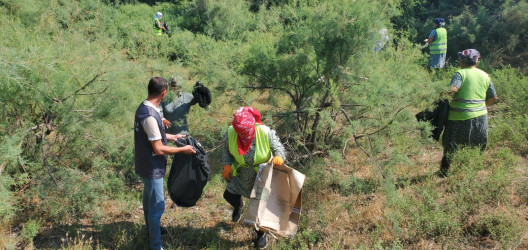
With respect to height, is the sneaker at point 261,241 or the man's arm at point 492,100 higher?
the man's arm at point 492,100

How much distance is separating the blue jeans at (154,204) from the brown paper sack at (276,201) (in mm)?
826

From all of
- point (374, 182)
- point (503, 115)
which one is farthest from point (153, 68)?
point (503, 115)

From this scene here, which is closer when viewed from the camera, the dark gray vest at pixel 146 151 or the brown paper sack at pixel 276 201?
the dark gray vest at pixel 146 151

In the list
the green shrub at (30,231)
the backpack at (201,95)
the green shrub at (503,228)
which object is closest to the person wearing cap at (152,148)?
the backpack at (201,95)

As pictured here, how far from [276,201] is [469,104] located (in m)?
2.52

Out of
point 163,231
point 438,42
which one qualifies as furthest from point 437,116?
point 438,42

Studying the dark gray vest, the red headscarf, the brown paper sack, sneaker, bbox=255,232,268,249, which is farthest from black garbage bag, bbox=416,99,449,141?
the dark gray vest

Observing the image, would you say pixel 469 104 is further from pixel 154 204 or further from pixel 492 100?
pixel 154 204

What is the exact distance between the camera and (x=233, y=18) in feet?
43.2

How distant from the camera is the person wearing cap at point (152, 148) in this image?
3158mm

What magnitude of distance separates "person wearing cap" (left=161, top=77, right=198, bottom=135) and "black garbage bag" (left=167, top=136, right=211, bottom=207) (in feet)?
3.88

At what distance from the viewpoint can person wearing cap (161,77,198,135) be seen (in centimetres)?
472

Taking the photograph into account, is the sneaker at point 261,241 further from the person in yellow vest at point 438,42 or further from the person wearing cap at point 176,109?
the person in yellow vest at point 438,42

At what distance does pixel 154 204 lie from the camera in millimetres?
3424
